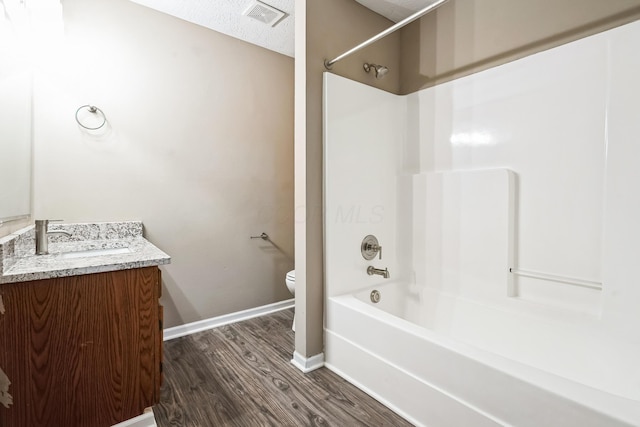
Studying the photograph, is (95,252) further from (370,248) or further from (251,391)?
(370,248)

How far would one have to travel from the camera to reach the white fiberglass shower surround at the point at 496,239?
1.35m

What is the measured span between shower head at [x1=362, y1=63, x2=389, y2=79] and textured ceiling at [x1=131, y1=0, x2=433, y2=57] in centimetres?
46

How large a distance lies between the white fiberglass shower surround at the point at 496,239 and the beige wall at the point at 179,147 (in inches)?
43.6

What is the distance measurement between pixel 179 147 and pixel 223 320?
1556mm

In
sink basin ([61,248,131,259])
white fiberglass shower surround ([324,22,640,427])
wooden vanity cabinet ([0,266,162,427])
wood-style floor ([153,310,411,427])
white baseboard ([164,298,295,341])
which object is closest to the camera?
wooden vanity cabinet ([0,266,162,427])

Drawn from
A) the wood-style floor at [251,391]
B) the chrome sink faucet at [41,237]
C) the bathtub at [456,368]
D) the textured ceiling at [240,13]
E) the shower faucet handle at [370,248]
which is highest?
the textured ceiling at [240,13]

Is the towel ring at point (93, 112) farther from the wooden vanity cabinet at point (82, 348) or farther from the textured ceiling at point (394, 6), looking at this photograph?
the textured ceiling at point (394, 6)

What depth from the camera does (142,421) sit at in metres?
1.44

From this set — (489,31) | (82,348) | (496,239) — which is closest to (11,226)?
(82,348)

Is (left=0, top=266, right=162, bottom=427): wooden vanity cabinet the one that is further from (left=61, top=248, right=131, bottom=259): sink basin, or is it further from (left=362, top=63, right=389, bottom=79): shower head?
(left=362, top=63, right=389, bottom=79): shower head

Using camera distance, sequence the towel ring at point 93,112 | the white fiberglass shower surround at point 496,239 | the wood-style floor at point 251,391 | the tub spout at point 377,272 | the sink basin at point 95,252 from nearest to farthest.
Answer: the white fiberglass shower surround at point 496,239
the wood-style floor at point 251,391
the sink basin at point 95,252
the towel ring at point 93,112
the tub spout at point 377,272

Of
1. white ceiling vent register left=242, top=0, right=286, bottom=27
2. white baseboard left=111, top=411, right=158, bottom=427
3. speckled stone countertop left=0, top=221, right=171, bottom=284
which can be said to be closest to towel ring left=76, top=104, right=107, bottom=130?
speckled stone countertop left=0, top=221, right=171, bottom=284

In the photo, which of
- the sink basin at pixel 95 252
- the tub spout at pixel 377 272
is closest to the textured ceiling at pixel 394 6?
the tub spout at pixel 377 272

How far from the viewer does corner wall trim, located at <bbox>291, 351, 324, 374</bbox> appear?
1.94 metres
